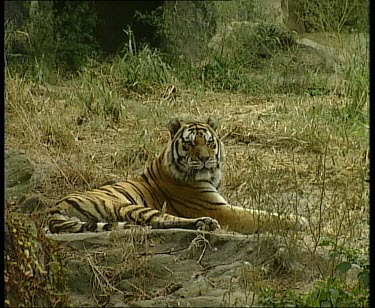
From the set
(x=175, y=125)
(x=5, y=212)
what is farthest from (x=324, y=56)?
(x=5, y=212)

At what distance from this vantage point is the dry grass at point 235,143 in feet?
9.53

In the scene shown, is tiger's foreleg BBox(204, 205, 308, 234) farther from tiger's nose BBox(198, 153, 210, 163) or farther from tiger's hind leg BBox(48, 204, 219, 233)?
tiger's nose BBox(198, 153, 210, 163)

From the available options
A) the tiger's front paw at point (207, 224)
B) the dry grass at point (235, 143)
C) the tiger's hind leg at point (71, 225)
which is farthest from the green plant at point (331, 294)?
the tiger's hind leg at point (71, 225)

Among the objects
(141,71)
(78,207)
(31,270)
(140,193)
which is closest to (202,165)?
(140,193)

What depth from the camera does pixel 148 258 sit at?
2.66 m

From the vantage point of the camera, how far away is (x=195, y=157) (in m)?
3.57

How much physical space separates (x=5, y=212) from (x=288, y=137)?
1.73 metres

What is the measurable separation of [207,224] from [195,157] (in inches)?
19.5

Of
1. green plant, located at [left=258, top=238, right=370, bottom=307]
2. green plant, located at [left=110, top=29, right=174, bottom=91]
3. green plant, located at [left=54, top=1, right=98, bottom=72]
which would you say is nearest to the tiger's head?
green plant, located at [left=258, top=238, right=370, bottom=307]

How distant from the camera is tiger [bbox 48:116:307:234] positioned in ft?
10.4

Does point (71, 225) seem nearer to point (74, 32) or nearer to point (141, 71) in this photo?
point (141, 71)

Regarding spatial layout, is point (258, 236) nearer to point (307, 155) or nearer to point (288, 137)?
point (307, 155)

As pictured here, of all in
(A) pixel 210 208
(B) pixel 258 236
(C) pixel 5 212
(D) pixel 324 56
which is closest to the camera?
(C) pixel 5 212

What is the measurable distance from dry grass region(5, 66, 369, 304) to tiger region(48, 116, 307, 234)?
0.08m
